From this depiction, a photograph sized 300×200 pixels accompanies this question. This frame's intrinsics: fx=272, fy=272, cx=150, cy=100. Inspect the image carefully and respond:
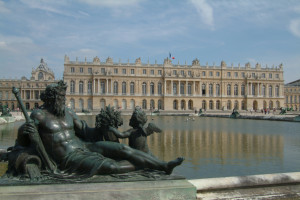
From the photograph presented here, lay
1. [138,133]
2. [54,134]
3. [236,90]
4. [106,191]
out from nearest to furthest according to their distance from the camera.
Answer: [106,191], [54,134], [138,133], [236,90]

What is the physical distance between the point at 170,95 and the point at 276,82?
27635mm

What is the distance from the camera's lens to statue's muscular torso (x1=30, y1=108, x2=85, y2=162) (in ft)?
12.3

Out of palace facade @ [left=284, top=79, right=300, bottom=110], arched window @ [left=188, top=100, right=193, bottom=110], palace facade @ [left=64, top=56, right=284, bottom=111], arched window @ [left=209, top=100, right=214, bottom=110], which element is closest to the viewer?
palace facade @ [left=64, top=56, right=284, bottom=111]

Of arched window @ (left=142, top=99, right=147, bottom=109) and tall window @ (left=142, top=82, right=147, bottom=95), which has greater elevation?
tall window @ (left=142, top=82, right=147, bottom=95)

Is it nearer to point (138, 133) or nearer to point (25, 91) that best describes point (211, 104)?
point (25, 91)

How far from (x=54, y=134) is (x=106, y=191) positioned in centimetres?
110

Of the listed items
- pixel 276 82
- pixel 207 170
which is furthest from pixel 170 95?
pixel 207 170

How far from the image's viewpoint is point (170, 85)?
63.4m

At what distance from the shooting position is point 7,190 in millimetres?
3219

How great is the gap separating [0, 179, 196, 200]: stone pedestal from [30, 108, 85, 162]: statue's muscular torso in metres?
0.55

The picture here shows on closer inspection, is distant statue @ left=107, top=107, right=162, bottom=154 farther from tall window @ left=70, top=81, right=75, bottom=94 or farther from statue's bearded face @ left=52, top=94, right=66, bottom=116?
tall window @ left=70, top=81, right=75, bottom=94

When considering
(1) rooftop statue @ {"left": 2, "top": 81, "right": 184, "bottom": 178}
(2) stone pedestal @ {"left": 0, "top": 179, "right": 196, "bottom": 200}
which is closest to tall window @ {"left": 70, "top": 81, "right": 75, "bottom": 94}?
(1) rooftop statue @ {"left": 2, "top": 81, "right": 184, "bottom": 178}

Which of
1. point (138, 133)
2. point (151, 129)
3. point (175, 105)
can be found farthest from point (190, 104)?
point (138, 133)

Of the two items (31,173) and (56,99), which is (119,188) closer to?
(31,173)
